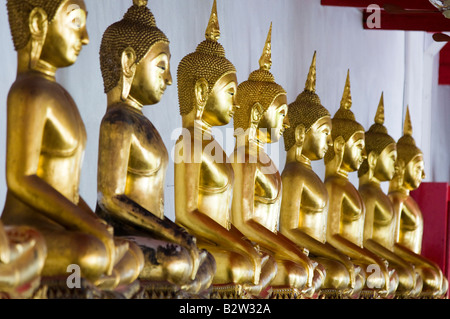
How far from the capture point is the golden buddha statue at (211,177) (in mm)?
4320

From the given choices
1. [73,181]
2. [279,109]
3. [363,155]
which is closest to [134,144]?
[73,181]

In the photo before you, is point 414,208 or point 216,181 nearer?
point 216,181

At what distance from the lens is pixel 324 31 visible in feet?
23.8

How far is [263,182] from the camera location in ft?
16.3

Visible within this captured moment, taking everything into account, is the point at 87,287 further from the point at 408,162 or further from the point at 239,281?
the point at 408,162

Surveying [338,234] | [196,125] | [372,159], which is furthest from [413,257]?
[196,125]

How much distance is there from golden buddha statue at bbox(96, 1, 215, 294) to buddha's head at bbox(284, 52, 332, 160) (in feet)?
5.64

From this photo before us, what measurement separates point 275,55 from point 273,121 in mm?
1359

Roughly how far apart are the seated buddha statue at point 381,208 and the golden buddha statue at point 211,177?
1968 mm

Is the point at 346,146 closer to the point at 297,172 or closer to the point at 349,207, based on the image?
the point at 349,207

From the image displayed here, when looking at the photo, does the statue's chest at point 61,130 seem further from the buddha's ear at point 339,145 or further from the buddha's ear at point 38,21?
the buddha's ear at point 339,145
